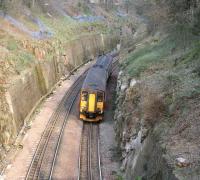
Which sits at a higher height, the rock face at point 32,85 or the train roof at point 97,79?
the train roof at point 97,79

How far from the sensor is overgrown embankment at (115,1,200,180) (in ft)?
51.0

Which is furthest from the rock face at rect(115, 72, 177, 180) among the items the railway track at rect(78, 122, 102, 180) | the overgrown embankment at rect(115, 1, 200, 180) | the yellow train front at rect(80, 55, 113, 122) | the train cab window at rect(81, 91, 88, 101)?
the train cab window at rect(81, 91, 88, 101)

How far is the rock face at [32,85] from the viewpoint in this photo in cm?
2794

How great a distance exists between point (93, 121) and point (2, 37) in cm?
1435

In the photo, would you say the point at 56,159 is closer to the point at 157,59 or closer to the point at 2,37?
the point at 157,59

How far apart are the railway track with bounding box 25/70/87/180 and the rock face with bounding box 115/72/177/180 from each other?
4550 millimetres

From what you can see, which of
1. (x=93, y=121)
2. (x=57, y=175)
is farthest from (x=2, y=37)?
(x=57, y=175)

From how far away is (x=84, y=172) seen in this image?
78.8ft

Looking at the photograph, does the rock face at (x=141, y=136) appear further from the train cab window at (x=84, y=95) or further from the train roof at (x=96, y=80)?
the train roof at (x=96, y=80)

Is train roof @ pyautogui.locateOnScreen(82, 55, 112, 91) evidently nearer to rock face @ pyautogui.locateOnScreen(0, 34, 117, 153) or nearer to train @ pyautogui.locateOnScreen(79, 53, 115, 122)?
train @ pyautogui.locateOnScreen(79, 53, 115, 122)

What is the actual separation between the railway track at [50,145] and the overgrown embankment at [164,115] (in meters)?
4.58

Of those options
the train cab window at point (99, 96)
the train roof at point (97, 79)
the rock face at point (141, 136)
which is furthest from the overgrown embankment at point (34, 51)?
the rock face at point (141, 136)

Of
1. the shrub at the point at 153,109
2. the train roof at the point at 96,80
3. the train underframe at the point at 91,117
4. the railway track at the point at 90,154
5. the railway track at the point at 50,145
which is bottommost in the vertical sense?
the railway track at the point at 90,154

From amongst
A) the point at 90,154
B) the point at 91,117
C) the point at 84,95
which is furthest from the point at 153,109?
the point at 91,117
